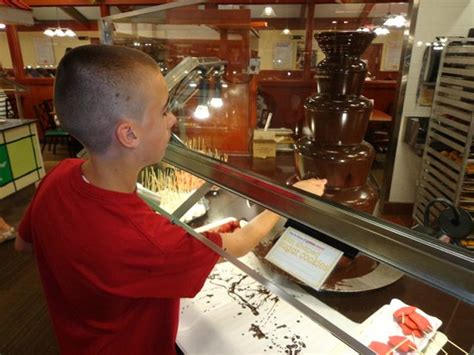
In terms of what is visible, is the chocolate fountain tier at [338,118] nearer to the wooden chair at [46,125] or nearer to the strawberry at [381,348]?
the strawberry at [381,348]

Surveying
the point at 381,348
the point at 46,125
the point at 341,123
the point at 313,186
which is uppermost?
the point at 341,123

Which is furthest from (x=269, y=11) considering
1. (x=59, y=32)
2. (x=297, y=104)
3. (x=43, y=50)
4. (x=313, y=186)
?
(x=43, y=50)

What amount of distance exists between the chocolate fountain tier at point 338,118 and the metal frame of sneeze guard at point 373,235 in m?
0.32

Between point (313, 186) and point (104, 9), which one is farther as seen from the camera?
point (104, 9)

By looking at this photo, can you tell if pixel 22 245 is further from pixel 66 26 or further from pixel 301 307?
pixel 66 26

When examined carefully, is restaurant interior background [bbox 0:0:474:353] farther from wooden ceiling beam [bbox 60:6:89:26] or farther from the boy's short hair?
the boy's short hair

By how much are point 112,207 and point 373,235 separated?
20.0 inches

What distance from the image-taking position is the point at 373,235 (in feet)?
1.83

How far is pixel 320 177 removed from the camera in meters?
1.02

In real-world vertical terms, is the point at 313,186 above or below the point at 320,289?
above

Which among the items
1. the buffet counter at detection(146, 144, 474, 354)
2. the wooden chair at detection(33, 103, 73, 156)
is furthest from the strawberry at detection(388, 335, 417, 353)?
the wooden chair at detection(33, 103, 73, 156)

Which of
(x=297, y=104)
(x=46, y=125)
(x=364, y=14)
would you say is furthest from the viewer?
(x=46, y=125)

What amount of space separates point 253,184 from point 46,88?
6.80 meters

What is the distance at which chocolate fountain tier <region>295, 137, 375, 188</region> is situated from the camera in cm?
100
